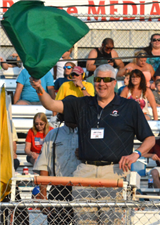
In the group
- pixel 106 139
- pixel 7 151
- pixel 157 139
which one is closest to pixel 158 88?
pixel 157 139

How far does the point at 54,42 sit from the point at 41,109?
3.53 metres

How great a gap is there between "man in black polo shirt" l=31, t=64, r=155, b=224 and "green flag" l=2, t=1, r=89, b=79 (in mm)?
184

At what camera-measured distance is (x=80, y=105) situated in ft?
12.5

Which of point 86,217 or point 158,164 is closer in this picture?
point 86,217

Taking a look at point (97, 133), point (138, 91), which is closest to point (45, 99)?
point (97, 133)

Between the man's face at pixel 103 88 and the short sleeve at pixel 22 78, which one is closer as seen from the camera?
the man's face at pixel 103 88

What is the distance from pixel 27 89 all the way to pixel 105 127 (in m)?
3.85

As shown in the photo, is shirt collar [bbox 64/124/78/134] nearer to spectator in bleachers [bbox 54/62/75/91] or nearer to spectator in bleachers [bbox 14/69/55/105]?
spectator in bleachers [bbox 14/69/55/105]

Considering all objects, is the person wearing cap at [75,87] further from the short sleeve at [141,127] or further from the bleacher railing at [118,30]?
the bleacher railing at [118,30]

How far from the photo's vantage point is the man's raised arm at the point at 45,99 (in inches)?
138

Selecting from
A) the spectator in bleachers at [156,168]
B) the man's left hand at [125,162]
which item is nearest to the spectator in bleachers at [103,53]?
the spectator in bleachers at [156,168]

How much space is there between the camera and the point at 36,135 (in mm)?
6055

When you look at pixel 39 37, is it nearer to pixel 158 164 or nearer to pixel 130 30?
pixel 158 164

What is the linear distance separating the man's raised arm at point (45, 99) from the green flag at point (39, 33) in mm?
61
